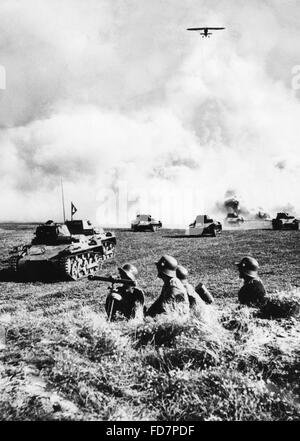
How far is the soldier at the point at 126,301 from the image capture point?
6.61 m

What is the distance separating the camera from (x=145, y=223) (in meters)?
31.4

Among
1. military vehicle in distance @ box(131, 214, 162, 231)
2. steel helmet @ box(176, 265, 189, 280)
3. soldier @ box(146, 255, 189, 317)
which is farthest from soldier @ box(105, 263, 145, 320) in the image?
military vehicle in distance @ box(131, 214, 162, 231)

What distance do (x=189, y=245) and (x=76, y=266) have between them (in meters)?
8.45

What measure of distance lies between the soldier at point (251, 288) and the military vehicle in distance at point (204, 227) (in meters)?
19.7

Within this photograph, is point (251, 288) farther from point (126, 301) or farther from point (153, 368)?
point (153, 368)

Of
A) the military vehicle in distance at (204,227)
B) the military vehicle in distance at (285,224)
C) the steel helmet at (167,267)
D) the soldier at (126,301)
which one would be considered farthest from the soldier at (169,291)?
the military vehicle in distance at (285,224)

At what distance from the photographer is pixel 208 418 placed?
4023mm

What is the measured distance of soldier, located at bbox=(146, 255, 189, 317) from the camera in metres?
6.23

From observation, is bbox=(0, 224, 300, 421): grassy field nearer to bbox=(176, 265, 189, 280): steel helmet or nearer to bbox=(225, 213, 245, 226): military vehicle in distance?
bbox=(176, 265, 189, 280): steel helmet

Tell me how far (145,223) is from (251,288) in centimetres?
2453

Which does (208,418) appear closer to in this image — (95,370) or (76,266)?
(95,370)

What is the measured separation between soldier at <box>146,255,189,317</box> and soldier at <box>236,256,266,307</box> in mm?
1428

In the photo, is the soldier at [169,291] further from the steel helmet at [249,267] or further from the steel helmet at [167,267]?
the steel helmet at [249,267]
